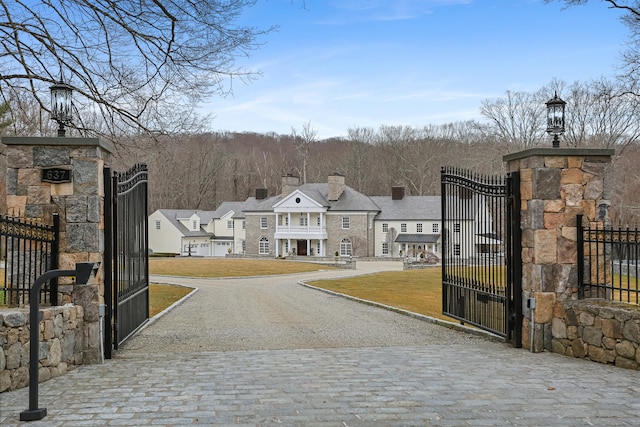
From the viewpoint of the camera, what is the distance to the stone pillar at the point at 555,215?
7855 mm

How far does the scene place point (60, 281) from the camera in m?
7.18

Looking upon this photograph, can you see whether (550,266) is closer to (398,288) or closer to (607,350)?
(607,350)

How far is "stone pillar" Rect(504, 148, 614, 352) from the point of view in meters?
7.86

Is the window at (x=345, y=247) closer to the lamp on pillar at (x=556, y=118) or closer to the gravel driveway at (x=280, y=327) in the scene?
the gravel driveway at (x=280, y=327)

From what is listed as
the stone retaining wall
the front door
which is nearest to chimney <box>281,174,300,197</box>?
the front door

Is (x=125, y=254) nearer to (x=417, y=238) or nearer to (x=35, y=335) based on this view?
(x=35, y=335)

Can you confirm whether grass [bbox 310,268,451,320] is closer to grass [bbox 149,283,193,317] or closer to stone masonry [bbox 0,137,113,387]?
grass [bbox 149,283,193,317]

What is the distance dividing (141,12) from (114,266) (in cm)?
404

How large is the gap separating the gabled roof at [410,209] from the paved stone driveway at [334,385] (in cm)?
3729

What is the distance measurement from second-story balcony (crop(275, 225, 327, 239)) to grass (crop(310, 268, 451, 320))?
23.0m

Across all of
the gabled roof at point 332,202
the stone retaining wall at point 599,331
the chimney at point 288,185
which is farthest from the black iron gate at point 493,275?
the chimney at point 288,185

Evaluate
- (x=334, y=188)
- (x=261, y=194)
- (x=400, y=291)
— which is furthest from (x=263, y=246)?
(x=400, y=291)

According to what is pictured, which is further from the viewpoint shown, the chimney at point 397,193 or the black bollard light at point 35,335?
the chimney at point 397,193

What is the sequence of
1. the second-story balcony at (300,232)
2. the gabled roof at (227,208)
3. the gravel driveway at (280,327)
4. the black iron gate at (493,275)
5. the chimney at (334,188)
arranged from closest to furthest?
the black iron gate at (493,275) < the gravel driveway at (280,327) < the second-story balcony at (300,232) < the chimney at (334,188) < the gabled roof at (227,208)
